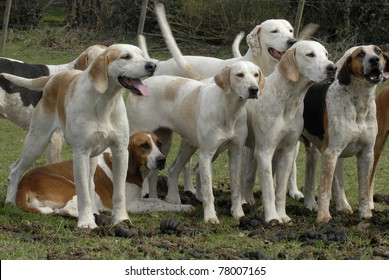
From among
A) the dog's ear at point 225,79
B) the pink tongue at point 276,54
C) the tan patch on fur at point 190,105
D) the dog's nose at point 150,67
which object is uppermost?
the dog's nose at point 150,67

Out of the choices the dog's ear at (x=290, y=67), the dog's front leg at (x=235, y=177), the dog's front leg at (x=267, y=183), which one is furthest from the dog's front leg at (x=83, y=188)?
the dog's ear at (x=290, y=67)

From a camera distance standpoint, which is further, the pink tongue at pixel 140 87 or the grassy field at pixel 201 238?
the pink tongue at pixel 140 87

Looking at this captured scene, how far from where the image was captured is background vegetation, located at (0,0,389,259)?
23.9 ft

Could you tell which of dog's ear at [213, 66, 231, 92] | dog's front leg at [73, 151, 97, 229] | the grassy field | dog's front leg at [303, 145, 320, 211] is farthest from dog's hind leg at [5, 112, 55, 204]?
dog's front leg at [303, 145, 320, 211]

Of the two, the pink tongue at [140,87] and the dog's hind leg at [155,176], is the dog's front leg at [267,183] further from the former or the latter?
the pink tongue at [140,87]

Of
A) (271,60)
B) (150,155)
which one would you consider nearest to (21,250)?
(150,155)

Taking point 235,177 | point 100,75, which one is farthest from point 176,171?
point 100,75

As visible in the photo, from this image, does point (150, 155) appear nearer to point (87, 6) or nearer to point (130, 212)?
point (130, 212)

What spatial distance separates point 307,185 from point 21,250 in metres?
3.55

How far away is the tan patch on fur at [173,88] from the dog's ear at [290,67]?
3.67 feet

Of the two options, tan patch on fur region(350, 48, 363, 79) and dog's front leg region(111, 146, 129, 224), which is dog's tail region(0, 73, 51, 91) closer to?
dog's front leg region(111, 146, 129, 224)

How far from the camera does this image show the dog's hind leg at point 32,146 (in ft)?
29.6

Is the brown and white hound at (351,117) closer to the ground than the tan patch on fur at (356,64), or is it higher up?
closer to the ground

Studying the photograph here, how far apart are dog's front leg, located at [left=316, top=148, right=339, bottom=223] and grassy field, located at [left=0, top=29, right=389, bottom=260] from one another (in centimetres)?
12
